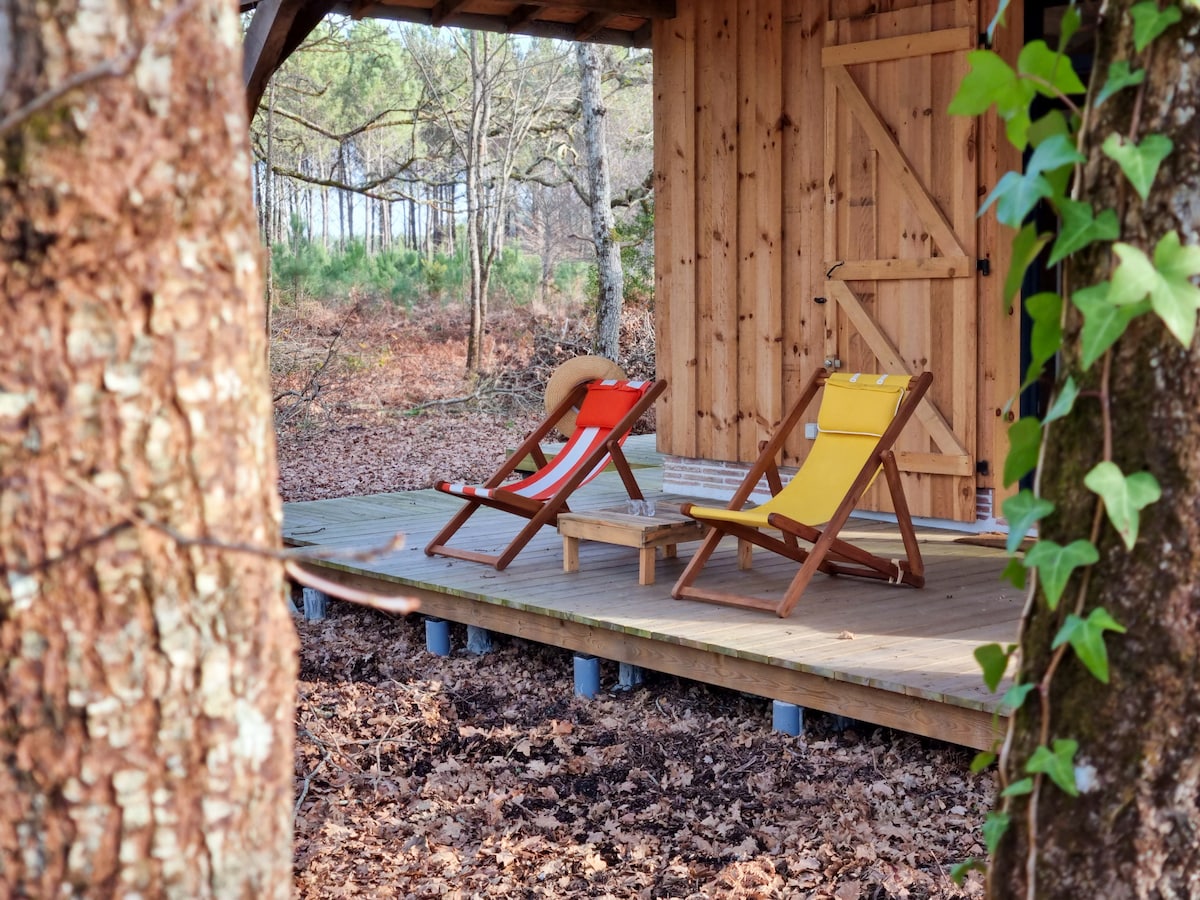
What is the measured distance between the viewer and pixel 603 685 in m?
5.03

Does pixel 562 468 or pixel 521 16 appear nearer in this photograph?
pixel 562 468

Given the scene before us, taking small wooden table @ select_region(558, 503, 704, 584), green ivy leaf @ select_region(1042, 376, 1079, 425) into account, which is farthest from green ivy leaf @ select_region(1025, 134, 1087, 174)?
small wooden table @ select_region(558, 503, 704, 584)

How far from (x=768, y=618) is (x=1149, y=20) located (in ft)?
11.7

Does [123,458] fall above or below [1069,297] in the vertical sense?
below

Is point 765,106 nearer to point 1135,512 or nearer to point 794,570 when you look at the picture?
point 794,570

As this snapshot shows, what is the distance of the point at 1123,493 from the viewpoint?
1.28 meters

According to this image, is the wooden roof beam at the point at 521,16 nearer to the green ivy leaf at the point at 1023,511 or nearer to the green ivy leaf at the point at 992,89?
the green ivy leaf at the point at 992,89

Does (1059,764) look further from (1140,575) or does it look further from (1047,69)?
(1047,69)

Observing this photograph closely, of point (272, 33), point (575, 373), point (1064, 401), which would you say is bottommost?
point (575, 373)

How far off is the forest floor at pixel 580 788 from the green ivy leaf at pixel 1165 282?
88.4 inches

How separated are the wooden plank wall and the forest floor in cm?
241

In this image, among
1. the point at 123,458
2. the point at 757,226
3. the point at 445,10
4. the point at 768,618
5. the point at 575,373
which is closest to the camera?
the point at 123,458

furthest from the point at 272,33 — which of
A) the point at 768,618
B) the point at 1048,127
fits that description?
the point at 1048,127

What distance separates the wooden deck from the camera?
3.95 m
